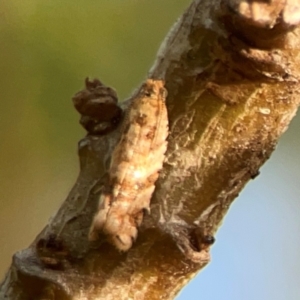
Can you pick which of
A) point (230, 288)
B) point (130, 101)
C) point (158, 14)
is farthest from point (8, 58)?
point (130, 101)

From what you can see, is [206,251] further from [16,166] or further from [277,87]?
[16,166]

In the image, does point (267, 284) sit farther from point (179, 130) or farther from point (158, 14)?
point (179, 130)

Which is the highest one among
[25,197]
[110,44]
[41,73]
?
[110,44]

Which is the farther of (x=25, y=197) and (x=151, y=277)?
(x=25, y=197)

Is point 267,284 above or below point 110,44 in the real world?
below
